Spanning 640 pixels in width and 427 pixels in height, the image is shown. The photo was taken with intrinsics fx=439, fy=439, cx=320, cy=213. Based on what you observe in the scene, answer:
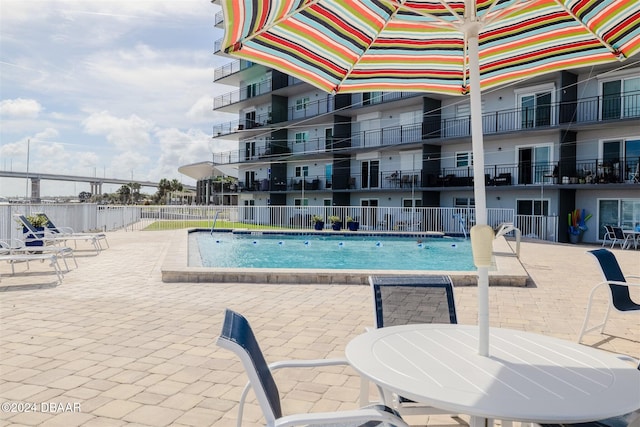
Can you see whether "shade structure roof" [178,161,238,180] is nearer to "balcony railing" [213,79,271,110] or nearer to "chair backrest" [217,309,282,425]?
"balcony railing" [213,79,271,110]

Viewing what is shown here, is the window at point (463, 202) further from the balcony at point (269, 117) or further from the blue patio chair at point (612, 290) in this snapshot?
the blue patio chair at point (612, 290)

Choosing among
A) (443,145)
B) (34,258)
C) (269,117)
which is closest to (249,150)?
(269,117)

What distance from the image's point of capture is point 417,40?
10.7ft

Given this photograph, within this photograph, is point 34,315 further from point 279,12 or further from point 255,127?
point 255,127

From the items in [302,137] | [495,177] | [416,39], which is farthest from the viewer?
[302,137]

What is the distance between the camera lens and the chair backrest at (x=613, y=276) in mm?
4172

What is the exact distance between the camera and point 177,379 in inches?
125

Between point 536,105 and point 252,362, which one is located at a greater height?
point 536,105

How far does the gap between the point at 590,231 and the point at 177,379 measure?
18356 mm

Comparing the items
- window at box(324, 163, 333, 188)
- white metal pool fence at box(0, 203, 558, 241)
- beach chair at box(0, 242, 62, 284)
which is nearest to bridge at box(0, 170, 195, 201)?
white metal pool fence at box(0, 203, 558, 241)

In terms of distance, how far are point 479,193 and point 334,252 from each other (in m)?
A: 11.6

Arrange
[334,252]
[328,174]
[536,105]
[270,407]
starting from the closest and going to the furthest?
[270,407], [334,252], [536,105], [328,174]

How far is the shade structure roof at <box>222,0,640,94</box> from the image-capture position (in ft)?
9.45

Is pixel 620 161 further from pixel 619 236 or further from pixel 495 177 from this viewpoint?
pixel 495 177
